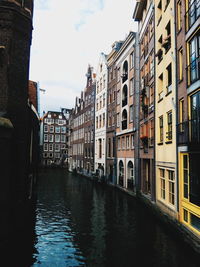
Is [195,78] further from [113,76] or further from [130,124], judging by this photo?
[113,76]

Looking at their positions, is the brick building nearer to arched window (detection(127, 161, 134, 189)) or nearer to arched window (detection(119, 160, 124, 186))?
arched window (detection(127, 161, 134, 189))

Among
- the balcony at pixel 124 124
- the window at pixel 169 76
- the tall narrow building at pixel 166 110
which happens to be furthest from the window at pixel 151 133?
the balcony at pixel 124 124

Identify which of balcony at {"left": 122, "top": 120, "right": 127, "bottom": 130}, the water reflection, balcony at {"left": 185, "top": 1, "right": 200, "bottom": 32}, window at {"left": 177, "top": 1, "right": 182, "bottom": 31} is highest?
window at {"left": 177, "top": 1, "right": 182, "bottom": 31}

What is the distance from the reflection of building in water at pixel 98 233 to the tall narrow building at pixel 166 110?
450 cm

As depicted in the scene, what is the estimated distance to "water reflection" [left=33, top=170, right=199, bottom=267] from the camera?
9.72 metres

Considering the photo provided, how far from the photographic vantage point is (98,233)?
13031 millimetres

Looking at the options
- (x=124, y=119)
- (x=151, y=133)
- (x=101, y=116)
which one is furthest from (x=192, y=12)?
(x=101, y=116)

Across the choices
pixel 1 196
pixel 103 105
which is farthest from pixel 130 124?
pixel 1 196

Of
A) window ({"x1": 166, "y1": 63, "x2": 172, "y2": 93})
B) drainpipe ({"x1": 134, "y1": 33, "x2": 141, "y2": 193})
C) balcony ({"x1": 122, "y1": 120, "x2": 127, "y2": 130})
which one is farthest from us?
balcony ({"x1": 122, "y1": 120, "x2": 127, "y2": 130})

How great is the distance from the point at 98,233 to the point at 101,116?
3133cm

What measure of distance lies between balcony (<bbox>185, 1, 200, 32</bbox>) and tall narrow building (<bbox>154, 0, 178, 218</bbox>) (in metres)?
2.10

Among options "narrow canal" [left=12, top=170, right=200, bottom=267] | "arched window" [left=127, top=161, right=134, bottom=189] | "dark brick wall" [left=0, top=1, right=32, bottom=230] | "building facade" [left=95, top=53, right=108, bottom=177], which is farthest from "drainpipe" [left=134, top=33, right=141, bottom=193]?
"dark brick wall" [left=0, top=1, right=32, bottom=230]

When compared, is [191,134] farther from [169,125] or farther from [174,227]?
[174,227]

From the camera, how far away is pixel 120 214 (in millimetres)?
17391
